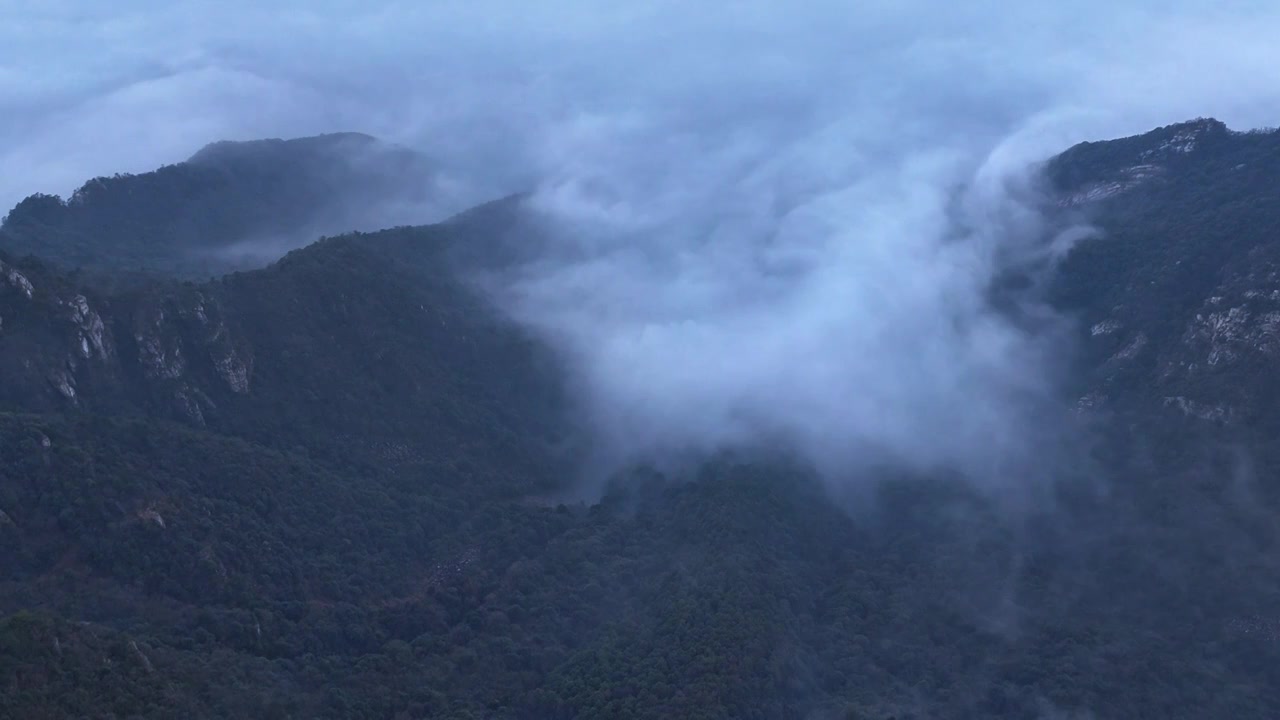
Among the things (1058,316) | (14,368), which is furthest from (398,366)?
(1058,316)

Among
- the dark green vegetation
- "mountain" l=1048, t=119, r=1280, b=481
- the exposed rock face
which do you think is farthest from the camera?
the exposed rock face

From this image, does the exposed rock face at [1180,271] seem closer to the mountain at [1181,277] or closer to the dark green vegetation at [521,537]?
the mountain at [1181,277]

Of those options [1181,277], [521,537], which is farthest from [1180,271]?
[521,537]

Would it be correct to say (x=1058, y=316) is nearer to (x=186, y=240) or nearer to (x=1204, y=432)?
(x=1204, y=432)

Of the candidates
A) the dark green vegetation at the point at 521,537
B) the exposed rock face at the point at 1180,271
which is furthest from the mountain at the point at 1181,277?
the dark green vegetation at the point at 521,537

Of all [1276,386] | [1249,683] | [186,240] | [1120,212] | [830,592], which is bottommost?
[1249,683]

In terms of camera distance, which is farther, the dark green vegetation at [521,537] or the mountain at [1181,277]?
the mountain at [1181,277]

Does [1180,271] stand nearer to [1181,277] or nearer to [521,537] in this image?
[1181,277]

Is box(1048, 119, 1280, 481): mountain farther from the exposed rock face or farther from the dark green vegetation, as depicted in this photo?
the dark green vegetation

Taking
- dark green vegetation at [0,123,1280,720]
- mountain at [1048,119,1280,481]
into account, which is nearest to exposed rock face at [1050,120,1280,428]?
mountain at [1048,119,1280,481]
